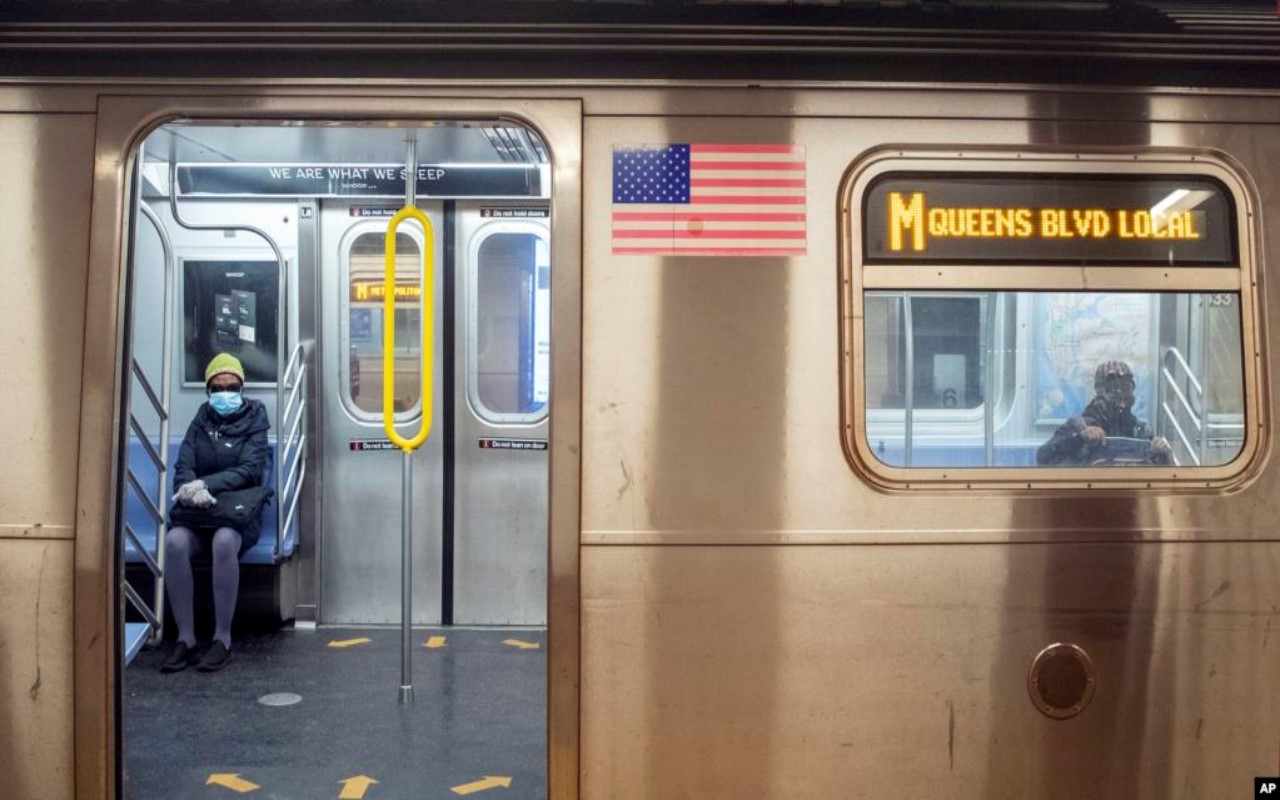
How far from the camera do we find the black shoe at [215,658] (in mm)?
5996

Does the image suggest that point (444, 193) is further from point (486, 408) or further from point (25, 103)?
point (25, 103)

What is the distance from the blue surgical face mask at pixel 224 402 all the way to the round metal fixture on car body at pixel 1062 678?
4706 millimetres

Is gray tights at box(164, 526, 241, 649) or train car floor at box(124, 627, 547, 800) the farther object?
gray tights at box(164, 526, 241, 649)

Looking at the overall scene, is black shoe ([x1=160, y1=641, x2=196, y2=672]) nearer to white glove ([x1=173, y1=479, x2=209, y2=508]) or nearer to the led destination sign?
white glove ([x1=173, y1=479, x2=209, y2=508])

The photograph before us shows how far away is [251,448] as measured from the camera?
6.42 meters

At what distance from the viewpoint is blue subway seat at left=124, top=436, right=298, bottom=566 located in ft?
21.6


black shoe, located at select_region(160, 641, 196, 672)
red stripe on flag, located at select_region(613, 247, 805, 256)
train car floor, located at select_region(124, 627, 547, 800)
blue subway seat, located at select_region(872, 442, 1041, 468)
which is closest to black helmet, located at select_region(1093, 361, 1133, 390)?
blue subway seat, located at select_region(872, 442, 1041, 468)

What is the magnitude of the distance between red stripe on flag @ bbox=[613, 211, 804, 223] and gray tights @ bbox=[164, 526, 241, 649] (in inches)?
156

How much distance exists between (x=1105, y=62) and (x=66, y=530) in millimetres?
3168

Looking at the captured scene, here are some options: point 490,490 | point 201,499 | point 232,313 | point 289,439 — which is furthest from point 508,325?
point 201,499

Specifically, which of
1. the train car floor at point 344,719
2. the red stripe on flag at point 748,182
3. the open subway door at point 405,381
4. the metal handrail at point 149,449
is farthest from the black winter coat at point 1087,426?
the open subway door at point 405,381

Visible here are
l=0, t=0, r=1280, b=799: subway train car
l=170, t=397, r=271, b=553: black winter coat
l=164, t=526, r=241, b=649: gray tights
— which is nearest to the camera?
l=0, t=0, r=1280, b=799: subway train car

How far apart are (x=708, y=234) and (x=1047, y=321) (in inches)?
38.9

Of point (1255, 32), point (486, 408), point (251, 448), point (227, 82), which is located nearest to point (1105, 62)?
point (1255, 32)
